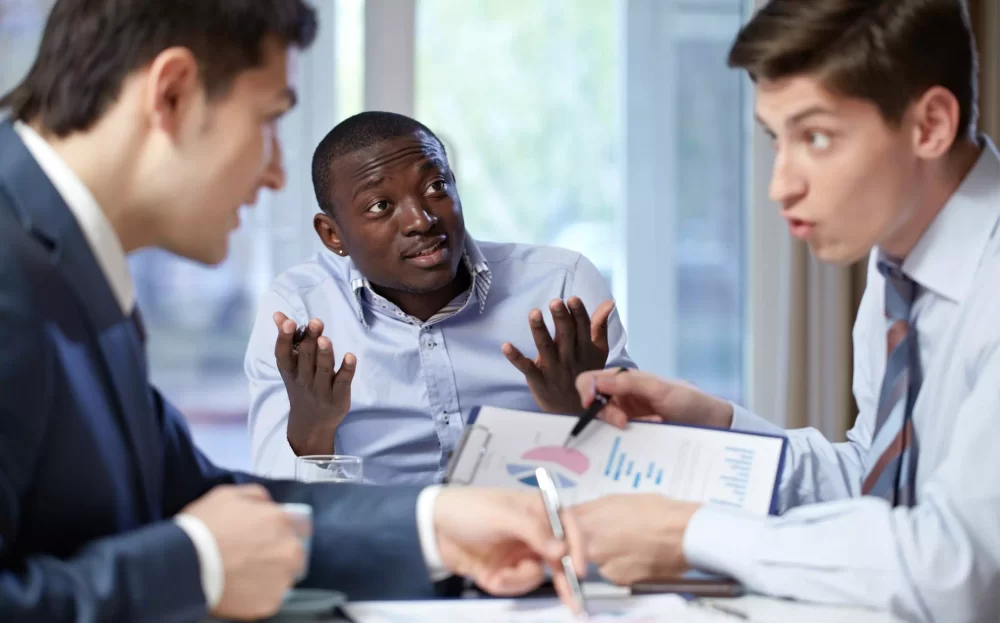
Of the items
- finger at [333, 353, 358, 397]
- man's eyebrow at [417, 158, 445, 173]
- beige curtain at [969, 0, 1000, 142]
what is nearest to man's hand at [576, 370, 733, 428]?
finger at [333, 353, 358, 397]

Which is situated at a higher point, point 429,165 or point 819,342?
point 429,165

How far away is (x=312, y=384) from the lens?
1.75 meters

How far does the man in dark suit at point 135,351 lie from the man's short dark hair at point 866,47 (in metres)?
0.56

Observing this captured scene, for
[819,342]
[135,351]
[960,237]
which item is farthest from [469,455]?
[819,342]

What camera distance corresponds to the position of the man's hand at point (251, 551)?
895mm

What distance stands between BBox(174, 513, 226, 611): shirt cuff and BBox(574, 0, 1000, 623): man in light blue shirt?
0.41 meters

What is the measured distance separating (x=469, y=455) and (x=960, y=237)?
2.22 feet

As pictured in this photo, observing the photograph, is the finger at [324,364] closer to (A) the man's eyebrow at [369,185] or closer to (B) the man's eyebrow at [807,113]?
(A) the man's eyebrow at [369,185]

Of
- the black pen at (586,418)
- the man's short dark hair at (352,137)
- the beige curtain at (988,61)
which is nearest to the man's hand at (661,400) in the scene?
the black pen at (586,418)

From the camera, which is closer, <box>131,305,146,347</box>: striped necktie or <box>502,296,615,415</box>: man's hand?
<box>131,305,146,347</box>: striped necktie

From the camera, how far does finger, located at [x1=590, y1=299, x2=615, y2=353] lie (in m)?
1.71

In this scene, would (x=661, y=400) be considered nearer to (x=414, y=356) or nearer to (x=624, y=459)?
(x=624, y=459)

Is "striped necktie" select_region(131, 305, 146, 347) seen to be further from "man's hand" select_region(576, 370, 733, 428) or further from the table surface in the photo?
"man's hand" select_region(576, 370, 733, 428)

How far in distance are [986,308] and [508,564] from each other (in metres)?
0.64
